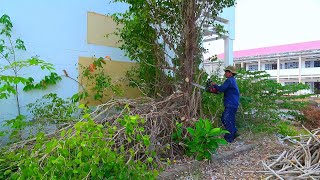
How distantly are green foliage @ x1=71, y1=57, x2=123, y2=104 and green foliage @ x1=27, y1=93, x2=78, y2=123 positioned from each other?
648mm

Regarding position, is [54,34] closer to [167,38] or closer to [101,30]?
[101,30]

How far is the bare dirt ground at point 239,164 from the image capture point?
13.3 feet

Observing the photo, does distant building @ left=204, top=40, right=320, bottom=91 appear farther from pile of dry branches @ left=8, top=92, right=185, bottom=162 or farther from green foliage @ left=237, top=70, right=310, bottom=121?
pile of dry branches @ left=8, top=92, right=185, bottom=162

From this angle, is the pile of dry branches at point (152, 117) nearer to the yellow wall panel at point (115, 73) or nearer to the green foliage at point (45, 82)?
the green foliage at point (45, 82)

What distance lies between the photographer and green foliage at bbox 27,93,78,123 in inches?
194

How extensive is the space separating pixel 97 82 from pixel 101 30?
56.9 inches

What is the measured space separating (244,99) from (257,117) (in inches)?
27.3

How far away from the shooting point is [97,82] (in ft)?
21.0

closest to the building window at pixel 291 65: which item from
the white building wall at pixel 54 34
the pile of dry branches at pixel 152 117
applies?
the white building wall at pixel 54 34

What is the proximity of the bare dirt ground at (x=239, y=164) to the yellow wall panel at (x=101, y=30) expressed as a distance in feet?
12.9

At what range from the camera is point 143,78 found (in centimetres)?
637

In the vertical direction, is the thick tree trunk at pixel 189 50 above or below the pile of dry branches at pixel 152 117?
above

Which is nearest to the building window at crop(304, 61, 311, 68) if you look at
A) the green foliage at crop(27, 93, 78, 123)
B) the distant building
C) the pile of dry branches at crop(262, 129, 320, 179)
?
the distant building

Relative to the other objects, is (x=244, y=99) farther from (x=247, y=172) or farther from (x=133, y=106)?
(x=133, y=106)
